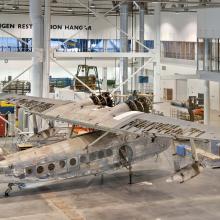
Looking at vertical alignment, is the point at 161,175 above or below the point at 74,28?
below

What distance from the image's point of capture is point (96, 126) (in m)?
16.0

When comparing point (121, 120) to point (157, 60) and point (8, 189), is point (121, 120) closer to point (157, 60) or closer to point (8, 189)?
point (8, 189)

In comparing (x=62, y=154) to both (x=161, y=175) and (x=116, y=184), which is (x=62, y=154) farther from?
(x=161, y=175)

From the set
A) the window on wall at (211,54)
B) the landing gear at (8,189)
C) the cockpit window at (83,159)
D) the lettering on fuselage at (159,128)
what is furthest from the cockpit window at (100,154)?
the window on wall at (211,54)

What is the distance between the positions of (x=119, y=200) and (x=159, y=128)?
3665 millimetres

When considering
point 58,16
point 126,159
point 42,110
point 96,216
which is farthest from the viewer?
point 58,16

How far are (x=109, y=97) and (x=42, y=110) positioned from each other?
2660 millimetres

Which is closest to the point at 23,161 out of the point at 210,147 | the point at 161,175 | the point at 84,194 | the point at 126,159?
the point at 84,194

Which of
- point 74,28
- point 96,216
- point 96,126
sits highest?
point 74,28

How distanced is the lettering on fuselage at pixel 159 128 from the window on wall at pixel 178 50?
29.0 m

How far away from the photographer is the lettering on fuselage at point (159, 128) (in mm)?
13503

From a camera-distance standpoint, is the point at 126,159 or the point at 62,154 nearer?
the point at 62,154

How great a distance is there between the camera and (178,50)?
45.7 metres

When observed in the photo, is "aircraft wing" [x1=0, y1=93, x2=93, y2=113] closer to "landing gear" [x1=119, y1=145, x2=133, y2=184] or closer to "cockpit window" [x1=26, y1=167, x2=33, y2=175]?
"landing gear" [x1=119, y1=145, x2=133, y2=184]
